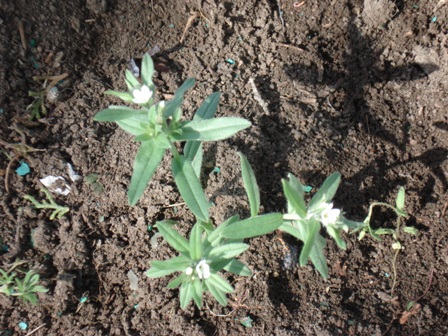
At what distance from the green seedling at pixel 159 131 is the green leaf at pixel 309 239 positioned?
616 millimetres

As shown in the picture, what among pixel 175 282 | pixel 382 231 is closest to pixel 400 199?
pixel 382 231

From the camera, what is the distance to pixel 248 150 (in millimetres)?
3566

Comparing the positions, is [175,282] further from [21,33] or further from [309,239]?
[21,33]

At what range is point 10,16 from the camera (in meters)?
3.83

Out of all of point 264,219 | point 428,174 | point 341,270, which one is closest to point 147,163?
point 264,219

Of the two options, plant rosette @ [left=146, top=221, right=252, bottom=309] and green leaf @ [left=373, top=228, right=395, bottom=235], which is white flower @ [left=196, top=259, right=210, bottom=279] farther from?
green leaf @ [left=373, top=228, right=395, bottom=235]

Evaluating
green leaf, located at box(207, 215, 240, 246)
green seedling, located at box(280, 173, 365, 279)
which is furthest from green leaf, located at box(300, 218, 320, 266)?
green leaf, located at box(207, 215, 240, 246)

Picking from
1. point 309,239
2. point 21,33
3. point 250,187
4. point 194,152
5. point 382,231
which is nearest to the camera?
point 309,239

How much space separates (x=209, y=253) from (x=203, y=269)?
0.19 metres

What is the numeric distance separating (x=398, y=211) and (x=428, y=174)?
1.88 ft

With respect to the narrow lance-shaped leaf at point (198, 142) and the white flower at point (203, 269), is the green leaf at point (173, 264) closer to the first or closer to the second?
the white flower at point (203, 269)

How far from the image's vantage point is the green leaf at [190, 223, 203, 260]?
283 cm

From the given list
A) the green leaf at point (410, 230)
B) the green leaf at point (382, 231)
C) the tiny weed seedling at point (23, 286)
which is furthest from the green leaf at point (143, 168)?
the green leaf at point (410, 230)

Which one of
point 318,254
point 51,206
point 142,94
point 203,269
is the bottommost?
point 51,206
